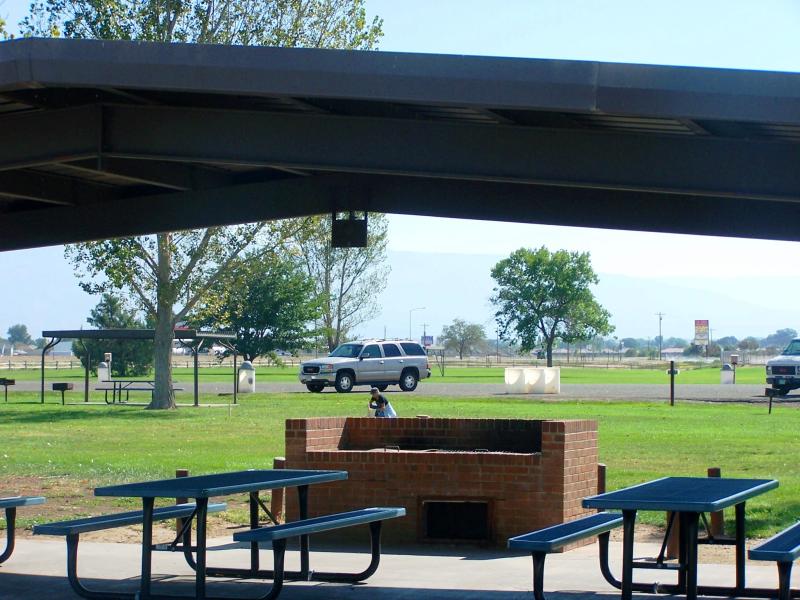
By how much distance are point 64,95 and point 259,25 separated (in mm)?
22051

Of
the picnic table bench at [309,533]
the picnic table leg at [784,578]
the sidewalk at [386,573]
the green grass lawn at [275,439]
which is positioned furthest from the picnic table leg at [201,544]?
the green grass lawn at [275,439]

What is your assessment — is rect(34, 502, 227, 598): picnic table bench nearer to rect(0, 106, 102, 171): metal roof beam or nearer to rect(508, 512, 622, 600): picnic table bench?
rect(508, 512, 622, 600): picnic table bench

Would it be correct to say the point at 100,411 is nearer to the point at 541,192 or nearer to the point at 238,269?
the point at 238,269

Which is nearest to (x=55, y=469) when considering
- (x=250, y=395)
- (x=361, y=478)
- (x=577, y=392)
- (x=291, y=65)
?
(x=361, y=478)

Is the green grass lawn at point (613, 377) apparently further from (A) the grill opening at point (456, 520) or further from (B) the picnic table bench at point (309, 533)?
(B) the picnic table bench at point (309, 533)

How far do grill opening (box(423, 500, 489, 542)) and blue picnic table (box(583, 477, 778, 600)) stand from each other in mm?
2300

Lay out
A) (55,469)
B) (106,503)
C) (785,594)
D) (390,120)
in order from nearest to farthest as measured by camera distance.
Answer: (785,594)
(390,120)
(106,503)
(55,469)

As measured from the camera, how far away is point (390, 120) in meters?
9.17

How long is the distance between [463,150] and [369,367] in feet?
107

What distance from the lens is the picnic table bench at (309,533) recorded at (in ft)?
23.8

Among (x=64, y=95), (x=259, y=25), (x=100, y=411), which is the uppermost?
(x=259, y=25)

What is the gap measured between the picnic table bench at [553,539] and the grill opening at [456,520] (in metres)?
2.30

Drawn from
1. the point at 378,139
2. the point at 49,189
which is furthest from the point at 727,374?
the point at 378,139

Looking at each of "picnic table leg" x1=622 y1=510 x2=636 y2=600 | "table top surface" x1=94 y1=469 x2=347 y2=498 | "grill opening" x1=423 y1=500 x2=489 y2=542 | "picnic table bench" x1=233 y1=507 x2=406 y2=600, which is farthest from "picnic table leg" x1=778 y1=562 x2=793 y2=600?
"grill opening" x1=423 y1=500 x2=489 y2=542
